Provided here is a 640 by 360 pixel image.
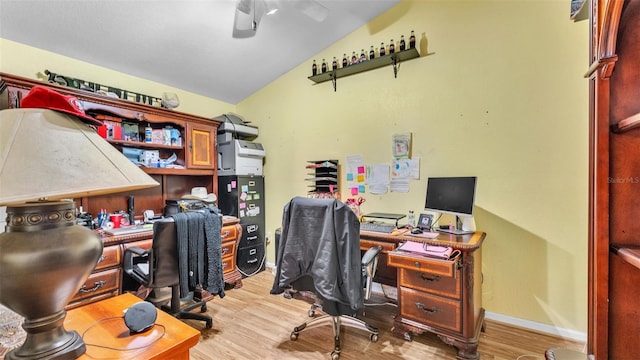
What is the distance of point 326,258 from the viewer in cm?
177

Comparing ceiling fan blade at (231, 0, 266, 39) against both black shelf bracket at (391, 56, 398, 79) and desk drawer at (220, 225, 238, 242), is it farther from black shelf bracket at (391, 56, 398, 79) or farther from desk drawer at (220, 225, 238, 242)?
desk drawer at (220, 225, 238, 242)

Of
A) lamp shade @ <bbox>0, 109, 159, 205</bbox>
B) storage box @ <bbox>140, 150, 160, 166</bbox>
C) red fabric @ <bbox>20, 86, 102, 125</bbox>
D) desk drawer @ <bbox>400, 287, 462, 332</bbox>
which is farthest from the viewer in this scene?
storage box @ <bbox>140, 150, 160, 166</bbox>

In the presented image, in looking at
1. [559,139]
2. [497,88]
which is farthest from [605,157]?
[497,88]

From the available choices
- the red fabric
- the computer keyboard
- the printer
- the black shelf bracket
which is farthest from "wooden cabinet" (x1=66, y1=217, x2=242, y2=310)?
the black shelf bracket

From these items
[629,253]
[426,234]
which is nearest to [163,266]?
[426,234]

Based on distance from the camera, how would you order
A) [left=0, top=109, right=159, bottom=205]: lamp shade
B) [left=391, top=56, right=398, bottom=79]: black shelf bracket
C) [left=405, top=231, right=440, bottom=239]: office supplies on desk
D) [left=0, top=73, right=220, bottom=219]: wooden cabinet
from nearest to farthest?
1. [left=0, top=109, right=159, bottom=205]: lamp shade
2. [left=405, top=231, right=440, bottom=239]: office supplies on desk
3. [left=0, top=73, right=220, bottom=219]: wooden cabinet
4. [left=391, top=56, right=398, bottom=79]: black shelf bracket

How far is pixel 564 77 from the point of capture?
2.05 m

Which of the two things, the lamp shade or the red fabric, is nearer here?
the lamp shade

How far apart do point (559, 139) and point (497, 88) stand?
600mm

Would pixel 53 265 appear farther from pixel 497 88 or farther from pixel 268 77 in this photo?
pixel 268 77

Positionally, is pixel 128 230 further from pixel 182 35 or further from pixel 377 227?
pixel 377 227

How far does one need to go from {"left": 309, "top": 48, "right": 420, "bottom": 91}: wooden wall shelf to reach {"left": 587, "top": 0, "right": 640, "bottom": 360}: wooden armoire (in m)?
1.86

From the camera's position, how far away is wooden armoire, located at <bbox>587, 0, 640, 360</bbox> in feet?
2.76

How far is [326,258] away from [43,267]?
1350mm
